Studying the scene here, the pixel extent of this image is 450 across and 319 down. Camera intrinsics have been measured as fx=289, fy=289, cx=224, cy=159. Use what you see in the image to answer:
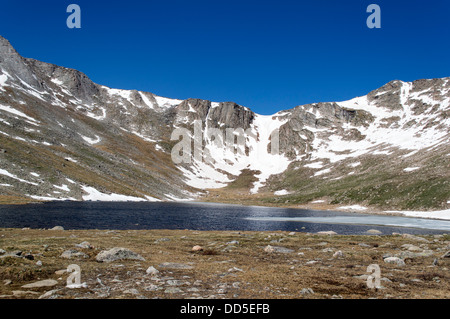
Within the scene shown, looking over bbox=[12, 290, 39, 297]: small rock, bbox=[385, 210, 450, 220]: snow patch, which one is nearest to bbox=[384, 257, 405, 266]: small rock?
bbox=[12, 290, 39, 297]: small rock

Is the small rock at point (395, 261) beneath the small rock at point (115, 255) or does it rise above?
beneath

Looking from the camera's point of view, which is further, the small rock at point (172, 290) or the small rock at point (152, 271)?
the small rock at point (152, 271)

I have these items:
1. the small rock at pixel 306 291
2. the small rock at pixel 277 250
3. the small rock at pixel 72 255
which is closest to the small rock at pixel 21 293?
the small rock at pixel 72 255

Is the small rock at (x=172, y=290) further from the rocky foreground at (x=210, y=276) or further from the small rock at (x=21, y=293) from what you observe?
the small rock at (x=21, y=293)

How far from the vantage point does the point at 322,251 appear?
102 feet

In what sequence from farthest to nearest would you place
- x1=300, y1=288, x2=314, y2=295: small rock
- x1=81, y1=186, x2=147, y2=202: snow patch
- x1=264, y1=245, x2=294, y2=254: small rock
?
1. x1=81, y1=186, x2=147, y2=202: snow patch
2. x1=264, y1=245, x2=294, y2=254: small rock
3. x1=300, y1=288, x2=314, y2=295: small rock

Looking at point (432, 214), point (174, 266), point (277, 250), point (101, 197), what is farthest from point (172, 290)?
point (101, 197)

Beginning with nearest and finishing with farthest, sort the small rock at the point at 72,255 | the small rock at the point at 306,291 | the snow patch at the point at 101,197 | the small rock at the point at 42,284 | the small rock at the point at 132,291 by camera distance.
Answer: the small rock at the point at 132,291, the small rock at the point at 42,284, the small rock at the point at 306,291, the small rock at the point at 72,255, the snow patch at the point at 101,197

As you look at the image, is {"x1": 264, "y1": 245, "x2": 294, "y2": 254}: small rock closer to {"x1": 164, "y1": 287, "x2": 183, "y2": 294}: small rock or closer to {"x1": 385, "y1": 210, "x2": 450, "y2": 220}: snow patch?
{"x1": 164, "y1": 287, "x2": 183, "y2": 294}: small rock

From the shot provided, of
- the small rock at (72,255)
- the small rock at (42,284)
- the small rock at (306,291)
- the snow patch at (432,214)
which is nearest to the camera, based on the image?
the small rock at (42,284)

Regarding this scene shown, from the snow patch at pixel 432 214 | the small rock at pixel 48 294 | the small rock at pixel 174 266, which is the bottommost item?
the snow patch at pixel 432 214
